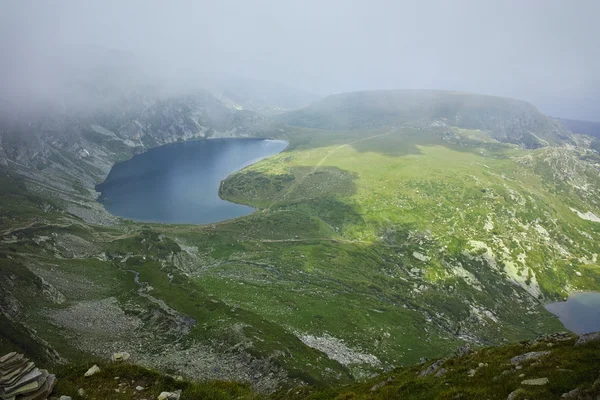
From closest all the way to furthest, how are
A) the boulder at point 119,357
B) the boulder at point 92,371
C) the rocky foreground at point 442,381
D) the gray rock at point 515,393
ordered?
the gray rock at point 515,393 → the rocky foreground at point 442,381 → the boulder at point 92,371 → the boulder at point 119,357

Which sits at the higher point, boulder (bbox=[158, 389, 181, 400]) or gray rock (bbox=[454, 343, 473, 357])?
boulder (bbox=[158, 389, 181, 400])

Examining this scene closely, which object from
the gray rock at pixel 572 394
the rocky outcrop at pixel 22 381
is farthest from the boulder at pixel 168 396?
the gray rock at pixel 572 394

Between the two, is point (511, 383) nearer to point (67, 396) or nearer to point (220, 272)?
point (67, 396)

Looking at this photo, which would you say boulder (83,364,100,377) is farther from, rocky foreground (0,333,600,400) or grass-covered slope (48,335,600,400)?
grass-covered slope (48,335,600,400)

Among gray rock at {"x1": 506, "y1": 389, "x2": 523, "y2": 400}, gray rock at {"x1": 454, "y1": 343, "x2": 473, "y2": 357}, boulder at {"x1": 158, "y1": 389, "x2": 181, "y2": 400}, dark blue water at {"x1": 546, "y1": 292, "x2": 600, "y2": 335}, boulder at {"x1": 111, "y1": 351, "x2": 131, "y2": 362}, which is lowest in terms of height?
dark blue water at {"x1": 546, "y1": 292, "x2": 600, "y2": 335}

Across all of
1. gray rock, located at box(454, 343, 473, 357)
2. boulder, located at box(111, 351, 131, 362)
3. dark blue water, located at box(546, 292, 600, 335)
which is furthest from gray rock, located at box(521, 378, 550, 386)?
dark blue water, located at box(546, 292, 600, 335)

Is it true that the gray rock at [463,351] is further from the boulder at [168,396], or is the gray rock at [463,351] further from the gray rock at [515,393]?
the boulder at [168,396]
